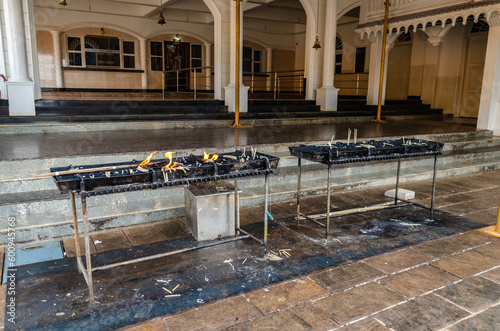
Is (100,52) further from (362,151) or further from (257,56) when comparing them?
(362,151)

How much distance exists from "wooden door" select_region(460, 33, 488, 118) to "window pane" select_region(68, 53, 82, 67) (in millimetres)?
14848

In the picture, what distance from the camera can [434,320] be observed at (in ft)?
7.86

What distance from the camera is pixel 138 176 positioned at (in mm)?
2740

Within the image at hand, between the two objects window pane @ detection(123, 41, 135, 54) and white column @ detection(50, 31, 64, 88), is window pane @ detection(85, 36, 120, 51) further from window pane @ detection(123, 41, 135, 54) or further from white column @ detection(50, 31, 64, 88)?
white column @ detection(50, 31, 64, 88)

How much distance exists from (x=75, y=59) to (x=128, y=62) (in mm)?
2120

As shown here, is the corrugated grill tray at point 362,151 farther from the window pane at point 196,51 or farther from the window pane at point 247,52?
the window pane at point 247,52

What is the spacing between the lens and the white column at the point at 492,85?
893 centimetres

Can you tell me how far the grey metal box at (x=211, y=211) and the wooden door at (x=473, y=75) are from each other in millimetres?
11976

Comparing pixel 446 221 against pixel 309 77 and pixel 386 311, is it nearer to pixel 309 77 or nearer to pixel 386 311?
pixel 386 311

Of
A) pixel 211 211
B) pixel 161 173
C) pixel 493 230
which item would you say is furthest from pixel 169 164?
pixel 493 230

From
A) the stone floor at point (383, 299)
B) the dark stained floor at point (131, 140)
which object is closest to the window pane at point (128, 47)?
the dark stained floor at point (131, 140)

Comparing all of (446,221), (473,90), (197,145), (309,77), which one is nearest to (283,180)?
(197,145)

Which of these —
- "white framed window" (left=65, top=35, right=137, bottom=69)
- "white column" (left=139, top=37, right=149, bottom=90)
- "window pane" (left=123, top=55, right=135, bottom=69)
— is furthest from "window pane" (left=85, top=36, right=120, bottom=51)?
"white column" (left=139, top=37, right=149, bottom=90)

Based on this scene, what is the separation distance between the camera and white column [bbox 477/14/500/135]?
29.3ft
